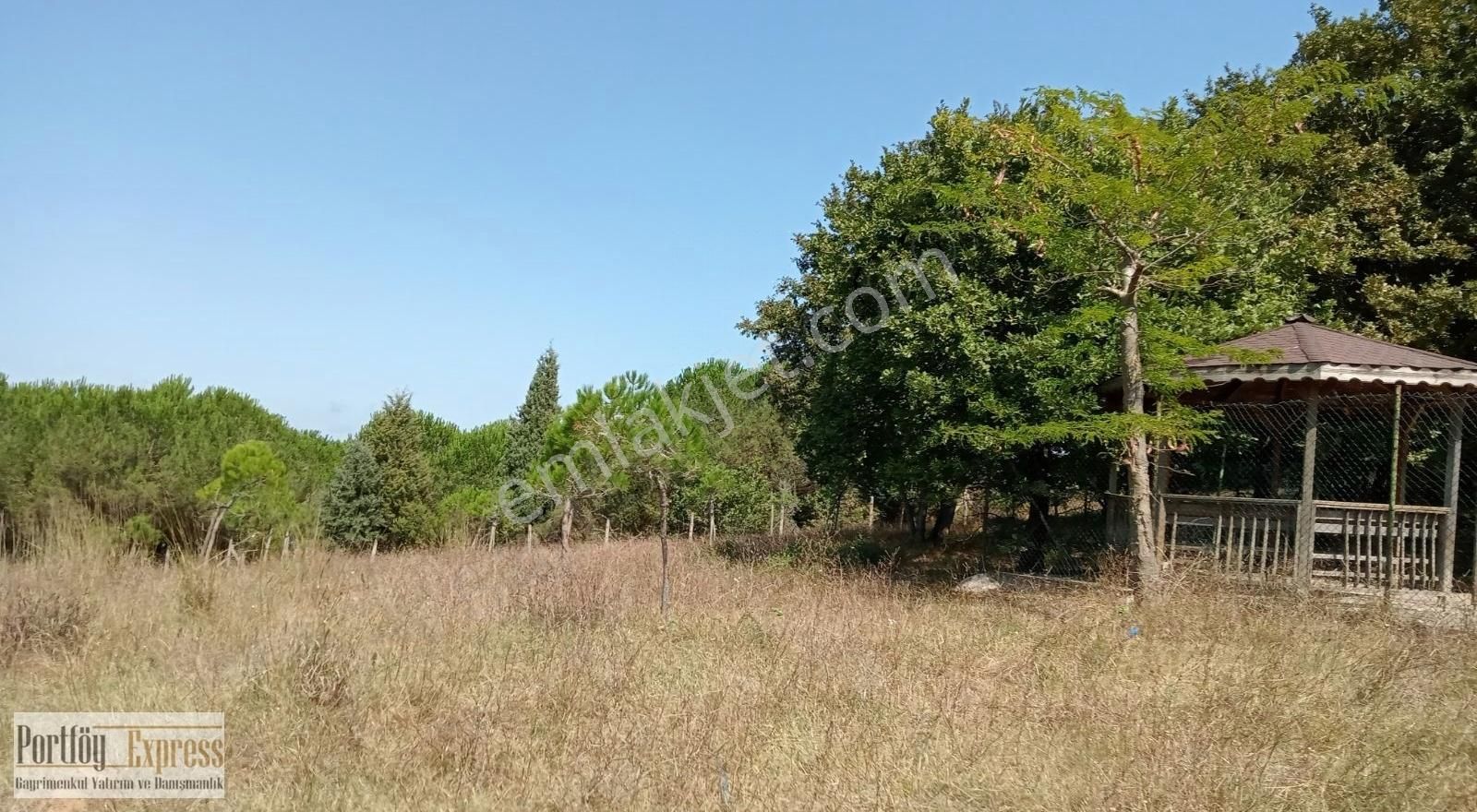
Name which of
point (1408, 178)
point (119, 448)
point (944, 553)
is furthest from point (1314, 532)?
point (119, 448)

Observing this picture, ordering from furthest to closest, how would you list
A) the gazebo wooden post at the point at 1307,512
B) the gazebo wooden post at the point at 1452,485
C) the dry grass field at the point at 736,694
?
1. the gazebo wooden post at the point at 1452,485
2. the gazebo wooden post at the point at 1307,512
3. the dry grass field at the point at 736,694

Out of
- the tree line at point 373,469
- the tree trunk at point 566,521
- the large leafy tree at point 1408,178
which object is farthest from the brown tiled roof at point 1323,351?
the tree trunk at point 566,521

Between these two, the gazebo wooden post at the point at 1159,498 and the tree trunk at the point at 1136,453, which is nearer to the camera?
the tree trunk at the point at 1136,453

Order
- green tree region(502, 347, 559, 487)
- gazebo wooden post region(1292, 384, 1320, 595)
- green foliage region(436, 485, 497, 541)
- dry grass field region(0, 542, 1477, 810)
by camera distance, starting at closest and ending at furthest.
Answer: dry grass field region(0, 542, 1477, 810) → gazebo wooden post region(1292, 384, 1320, 595) → green foliage region(436, 485, 497, 541) → green tree region(502, 347, 559, 487)

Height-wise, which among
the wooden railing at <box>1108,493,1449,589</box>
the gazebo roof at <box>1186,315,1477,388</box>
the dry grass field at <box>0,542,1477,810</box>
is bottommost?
the dry grass field at <box>0,542,1477,810</box>

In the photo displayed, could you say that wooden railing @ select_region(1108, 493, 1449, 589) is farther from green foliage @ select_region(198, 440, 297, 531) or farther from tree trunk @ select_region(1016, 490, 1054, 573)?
green foliage @ select_region(198, 440, 297, 531)

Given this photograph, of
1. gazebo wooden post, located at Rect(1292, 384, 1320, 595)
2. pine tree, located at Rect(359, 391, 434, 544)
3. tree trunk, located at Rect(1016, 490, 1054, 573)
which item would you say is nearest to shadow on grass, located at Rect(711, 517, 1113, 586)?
tree trunk, located at Rect(1016, 490, 1054, 573)

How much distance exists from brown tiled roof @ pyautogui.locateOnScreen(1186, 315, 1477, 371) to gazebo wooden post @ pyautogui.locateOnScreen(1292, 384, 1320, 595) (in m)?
0.44

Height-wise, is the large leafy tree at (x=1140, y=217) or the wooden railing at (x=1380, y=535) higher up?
the large leafy tree at (x=1140, y=217)

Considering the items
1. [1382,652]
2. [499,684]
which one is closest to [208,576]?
[499,684]

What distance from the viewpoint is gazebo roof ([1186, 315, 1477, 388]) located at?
25.1 feet

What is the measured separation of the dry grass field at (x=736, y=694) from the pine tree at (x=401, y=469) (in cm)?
1172

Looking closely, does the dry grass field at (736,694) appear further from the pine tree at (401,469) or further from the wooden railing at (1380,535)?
the pine tree at (401,469)

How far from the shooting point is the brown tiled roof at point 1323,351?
7883 millimetres
